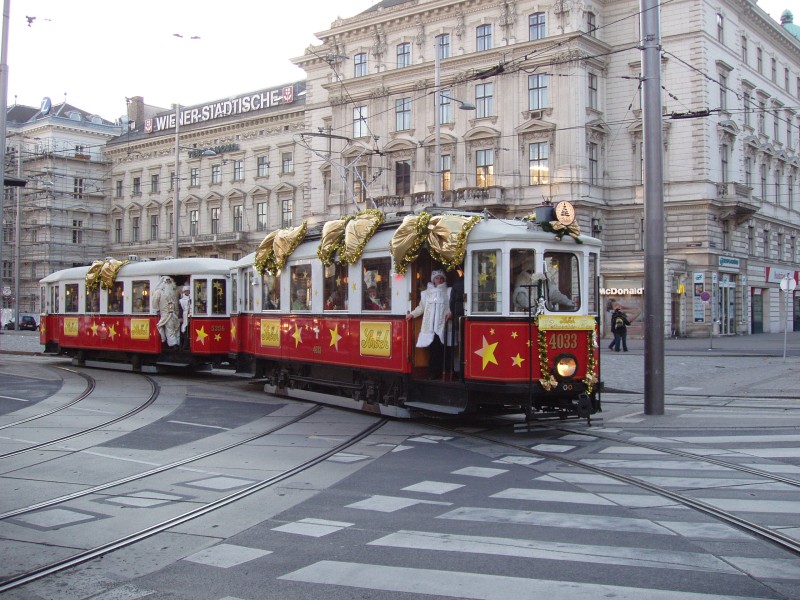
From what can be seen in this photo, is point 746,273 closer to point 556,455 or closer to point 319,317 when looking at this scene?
point 319,317

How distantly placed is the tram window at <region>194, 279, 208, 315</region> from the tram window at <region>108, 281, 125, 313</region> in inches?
124

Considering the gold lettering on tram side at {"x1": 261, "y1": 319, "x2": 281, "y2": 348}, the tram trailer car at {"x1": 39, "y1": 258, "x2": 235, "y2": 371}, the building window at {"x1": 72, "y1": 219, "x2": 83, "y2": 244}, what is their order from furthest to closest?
1. the building window at {"x1": 72, "y1": 219, "x2": 83, "y2": 244}
2. the tram trailer car at {"x1": 39, "y1": 258, "x2": 235, "y2": 371}
3. the gold lettering on tram side at {"x1": 261, "y1": 319, "x2": 281, "y2": 348}

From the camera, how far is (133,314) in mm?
22125

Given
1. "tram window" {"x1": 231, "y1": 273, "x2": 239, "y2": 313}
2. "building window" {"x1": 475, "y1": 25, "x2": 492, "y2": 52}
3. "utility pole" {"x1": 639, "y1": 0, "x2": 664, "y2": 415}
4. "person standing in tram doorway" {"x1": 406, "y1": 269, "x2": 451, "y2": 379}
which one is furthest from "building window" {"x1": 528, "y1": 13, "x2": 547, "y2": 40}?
"person standing in tram doorway" {"x1": 406, "y1": 269, "x2": 451, "y2": 379}

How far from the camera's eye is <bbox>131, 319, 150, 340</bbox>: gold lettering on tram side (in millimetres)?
21500

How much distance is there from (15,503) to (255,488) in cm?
220

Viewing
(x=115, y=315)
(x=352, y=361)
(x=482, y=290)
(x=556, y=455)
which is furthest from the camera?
(x=115, y=315)

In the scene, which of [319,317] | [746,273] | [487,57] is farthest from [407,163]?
[319,317]

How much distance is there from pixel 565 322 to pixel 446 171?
37.7 m

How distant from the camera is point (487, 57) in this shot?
46125 millimetres

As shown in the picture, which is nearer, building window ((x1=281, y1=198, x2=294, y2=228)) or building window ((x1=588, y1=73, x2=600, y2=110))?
building window ((x1=588, y1=73, x2=600, y2=110))

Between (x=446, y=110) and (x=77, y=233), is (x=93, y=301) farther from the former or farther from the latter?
(x=77, y=233)

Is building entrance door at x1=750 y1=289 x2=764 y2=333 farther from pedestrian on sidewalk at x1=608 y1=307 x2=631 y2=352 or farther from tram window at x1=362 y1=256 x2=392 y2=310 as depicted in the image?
tram window at x1=362 y1=256 x2=392 y2=310

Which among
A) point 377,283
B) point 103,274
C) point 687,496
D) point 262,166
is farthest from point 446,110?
point 687,496
